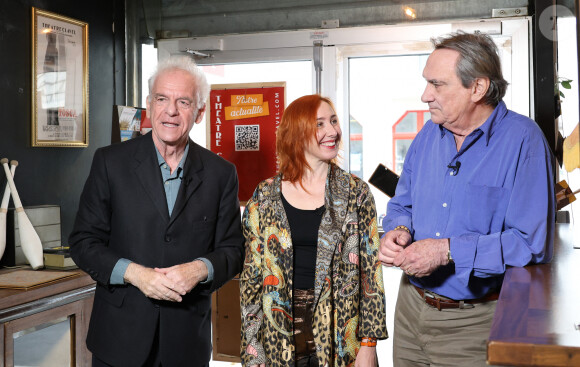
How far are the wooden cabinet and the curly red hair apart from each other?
1.43 meters

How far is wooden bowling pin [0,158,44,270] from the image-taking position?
9.73 feet

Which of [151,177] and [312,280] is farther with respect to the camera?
[312,280]

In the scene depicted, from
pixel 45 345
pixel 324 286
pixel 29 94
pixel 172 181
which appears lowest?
pixel 45 345

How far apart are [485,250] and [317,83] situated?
8.15 feet

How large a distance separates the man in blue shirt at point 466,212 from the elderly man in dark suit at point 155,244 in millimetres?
645

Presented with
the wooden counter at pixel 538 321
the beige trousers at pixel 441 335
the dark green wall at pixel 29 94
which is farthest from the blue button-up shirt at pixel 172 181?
the dark green wall at pixel 29 94

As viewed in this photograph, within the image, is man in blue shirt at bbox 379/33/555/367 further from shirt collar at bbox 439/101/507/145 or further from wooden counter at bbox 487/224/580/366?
wooden counter at bbox 487/224/580/366

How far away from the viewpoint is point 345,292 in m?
2.05

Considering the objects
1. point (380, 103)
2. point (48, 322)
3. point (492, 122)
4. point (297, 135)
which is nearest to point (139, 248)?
point (297, 135)

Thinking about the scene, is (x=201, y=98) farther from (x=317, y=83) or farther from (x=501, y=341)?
(x=317, y=83)

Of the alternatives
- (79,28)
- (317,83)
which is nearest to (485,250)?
(317,83)

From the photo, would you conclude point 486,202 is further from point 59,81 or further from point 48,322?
point 59,81

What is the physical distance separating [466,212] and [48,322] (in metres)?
2.22

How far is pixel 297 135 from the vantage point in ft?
7.38
